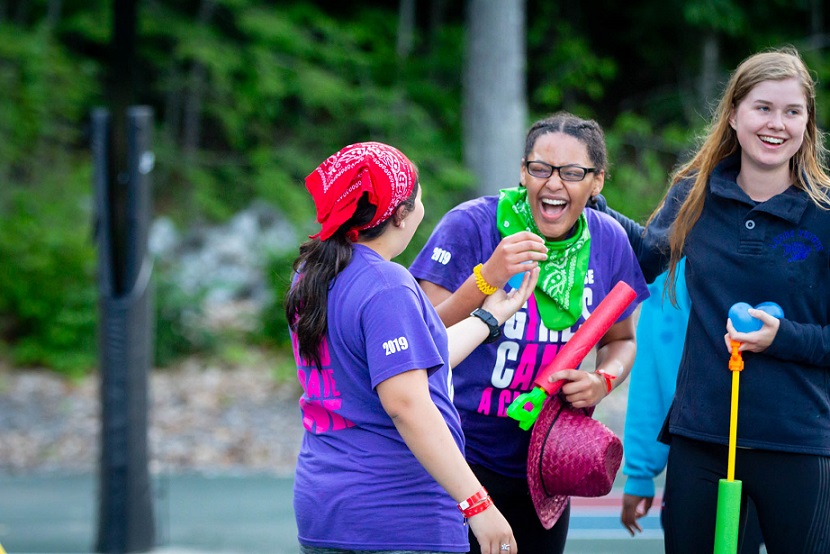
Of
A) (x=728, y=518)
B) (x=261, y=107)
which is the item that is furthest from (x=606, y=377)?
(x=261, y=107)

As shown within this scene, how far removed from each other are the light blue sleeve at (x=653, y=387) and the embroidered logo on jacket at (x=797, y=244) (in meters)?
0.51

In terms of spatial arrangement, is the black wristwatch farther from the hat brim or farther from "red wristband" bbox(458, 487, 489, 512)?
"red wristband" bbox(458, 487, 489, 512)

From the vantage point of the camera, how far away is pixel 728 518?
2791 mm

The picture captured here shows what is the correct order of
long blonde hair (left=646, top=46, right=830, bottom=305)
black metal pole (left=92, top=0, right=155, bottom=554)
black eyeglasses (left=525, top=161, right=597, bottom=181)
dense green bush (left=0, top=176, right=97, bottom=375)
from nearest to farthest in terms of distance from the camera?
long blonde hair (left=646, top=46, right=830, bottom=305) → black eyeglasses (left=525, top=161, right=597, bottom=181) → black metal pole (left=92, top=0, right=155, bottom=554) → dense green bush (left=0, top=176, right=97, bottom=375)

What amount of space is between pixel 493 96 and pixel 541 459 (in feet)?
32.3

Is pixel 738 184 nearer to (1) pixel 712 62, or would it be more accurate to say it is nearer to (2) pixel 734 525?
(2) pixel 734 525

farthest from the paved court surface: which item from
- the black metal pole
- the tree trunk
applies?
the tree trunk

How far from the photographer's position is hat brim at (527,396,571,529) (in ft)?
9.79

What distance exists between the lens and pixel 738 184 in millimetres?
3012

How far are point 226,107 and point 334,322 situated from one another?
1190cm

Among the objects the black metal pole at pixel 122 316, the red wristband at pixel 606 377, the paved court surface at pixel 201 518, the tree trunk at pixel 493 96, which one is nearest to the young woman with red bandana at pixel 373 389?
the red wristband at pixel 606 377

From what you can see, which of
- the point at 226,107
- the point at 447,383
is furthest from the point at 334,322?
the point at 226,107

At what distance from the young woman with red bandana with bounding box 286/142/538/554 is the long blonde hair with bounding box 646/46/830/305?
2.81 feet

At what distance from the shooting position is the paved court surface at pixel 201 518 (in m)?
6.51
